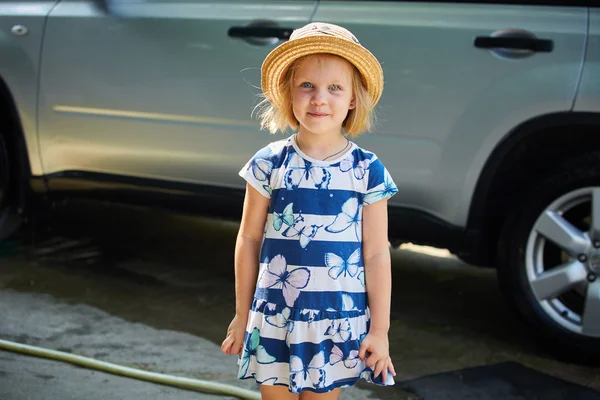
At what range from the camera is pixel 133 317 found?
3.95 meters

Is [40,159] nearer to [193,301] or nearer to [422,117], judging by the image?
[193,301]

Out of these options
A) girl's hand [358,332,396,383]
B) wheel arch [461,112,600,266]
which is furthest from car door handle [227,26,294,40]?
girl's hand [358,332,396,383]

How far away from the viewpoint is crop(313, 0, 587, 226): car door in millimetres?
3461

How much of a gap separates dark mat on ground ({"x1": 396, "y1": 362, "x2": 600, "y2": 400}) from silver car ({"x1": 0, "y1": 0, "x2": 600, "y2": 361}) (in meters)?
0.19

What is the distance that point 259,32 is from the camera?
3.93 meters

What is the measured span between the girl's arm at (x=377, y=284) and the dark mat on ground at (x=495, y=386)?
116 centimetres

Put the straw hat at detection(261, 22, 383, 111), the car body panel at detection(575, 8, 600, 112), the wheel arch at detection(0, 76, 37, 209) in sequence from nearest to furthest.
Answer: the straw hat at detection(261, 22, 383, 111)
the car body panel at detection(575, 8, 600, 112)
the wheel arch at detection(0, 76, 37, 209)

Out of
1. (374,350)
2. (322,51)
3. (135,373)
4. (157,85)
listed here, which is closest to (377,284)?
(374,350)

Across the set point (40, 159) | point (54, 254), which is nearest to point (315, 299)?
point (40, 159)

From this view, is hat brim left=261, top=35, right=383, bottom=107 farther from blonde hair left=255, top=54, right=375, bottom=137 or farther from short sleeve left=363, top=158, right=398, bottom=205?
short sleeve left=363, top=158, right=398, bottom=205

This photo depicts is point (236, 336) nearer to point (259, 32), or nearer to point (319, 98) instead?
point (319, 98)

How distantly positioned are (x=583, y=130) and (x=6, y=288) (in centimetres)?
277

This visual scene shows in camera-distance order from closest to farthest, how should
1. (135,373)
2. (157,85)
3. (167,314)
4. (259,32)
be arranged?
(135,373)
(259,32)
(167,314)
(157,85)

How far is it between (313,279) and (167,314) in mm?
2089
